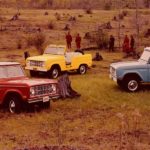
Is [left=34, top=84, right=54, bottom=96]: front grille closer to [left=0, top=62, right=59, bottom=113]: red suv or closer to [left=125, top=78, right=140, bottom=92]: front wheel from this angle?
[left=0, top=62, right=59, bottom=113]: red suv

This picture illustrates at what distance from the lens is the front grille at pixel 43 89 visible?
629 inches

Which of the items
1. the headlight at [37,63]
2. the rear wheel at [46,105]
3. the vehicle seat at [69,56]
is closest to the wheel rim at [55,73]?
the headlight at [37,63]

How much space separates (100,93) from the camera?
64.0 ft

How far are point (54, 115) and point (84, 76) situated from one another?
921 centimetres

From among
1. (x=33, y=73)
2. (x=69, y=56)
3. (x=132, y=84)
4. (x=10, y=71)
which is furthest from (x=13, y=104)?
(x=69, y=56)

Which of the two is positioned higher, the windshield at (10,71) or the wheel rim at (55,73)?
the windshield at (10,71)

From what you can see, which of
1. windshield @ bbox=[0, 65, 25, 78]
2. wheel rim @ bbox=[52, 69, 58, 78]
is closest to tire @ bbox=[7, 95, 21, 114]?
windshield @ bbox=[0, 65, 25, 78]

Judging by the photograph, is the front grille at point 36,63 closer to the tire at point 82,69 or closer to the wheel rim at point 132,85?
the tire at point 82,69

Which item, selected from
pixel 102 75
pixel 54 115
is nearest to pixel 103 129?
pixel 54 115

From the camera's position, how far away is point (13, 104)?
52.6 ft

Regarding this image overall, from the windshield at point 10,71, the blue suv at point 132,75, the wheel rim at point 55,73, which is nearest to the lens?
the windshield at point 10,71

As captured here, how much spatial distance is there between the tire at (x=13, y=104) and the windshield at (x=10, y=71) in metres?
0.97

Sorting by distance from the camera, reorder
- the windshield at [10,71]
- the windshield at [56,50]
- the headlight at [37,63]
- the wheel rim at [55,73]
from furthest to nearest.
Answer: the windshield at [56,50] → the wheel rim at [55,73] → the headlight at [37,63] → the windshield at [10,71]

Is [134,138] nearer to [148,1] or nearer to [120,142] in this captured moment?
[120,142]
